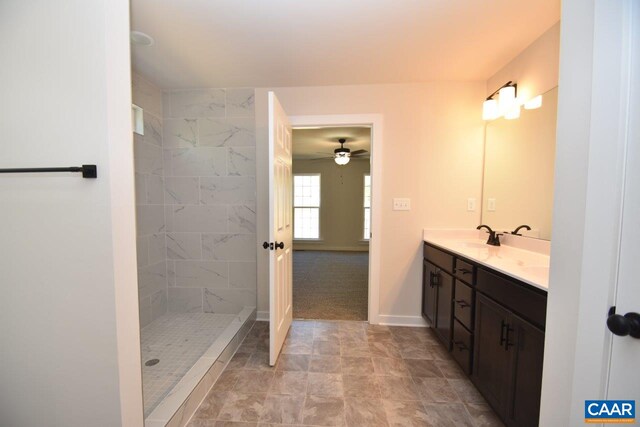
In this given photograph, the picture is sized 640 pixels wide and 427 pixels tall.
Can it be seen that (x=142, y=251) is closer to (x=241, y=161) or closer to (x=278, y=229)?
(x=241, y=161)

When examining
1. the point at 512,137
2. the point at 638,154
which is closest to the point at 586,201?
the point at 638,154

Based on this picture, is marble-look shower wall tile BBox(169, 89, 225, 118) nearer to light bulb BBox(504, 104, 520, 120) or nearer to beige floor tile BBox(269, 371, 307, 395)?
beige floor tile BBox(269, 371, 307, 395)

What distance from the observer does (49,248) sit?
0.85 m

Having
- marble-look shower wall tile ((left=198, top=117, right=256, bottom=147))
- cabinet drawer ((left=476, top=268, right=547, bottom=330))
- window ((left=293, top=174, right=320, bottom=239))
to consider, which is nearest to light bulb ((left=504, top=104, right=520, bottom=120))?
cabinet drawer ((left=476, top=268, right=547, bottom=330))

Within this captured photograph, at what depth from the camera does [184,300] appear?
254cm

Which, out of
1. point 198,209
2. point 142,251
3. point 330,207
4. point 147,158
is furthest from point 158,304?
point 330,207

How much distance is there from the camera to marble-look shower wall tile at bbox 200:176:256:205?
2.45 m

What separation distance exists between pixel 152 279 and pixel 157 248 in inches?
12.4

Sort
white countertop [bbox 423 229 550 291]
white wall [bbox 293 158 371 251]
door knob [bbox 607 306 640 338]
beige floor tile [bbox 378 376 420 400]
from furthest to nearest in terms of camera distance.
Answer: white wall [bbox 293 158 371 251] → beige floor tile [bbox 378 376 420 400] → white countertop [bbox 423 229 550 291] → door knob [bbox 607 306 640 338]

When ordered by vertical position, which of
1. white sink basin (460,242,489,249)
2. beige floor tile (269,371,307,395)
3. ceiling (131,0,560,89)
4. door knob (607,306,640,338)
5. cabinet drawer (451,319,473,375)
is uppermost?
ceiling (131,0,560,89)

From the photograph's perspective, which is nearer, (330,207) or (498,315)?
(498,315)

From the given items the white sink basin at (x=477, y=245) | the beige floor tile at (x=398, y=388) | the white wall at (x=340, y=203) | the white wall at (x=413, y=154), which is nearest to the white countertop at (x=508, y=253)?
the white sink basin at (x=477, y=245)

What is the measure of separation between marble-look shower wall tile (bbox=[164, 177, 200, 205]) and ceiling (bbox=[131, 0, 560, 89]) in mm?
977

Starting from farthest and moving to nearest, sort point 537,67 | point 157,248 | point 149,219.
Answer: point 157,248 → point 149,219 → point 537,67
